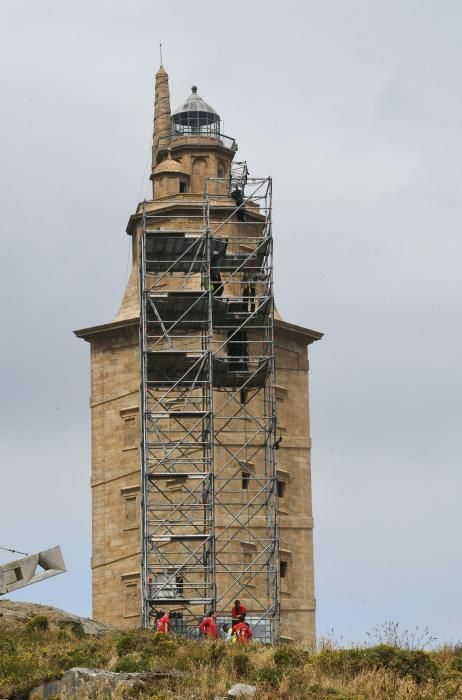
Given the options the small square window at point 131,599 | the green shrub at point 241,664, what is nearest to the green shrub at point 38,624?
the green shrub at point 241,664

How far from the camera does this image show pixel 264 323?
78750 mm

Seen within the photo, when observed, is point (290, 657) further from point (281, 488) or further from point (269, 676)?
point (281, 488)

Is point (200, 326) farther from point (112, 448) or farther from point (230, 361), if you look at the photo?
point (112, 448)

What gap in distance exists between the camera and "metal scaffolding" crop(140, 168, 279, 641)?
7331 cm

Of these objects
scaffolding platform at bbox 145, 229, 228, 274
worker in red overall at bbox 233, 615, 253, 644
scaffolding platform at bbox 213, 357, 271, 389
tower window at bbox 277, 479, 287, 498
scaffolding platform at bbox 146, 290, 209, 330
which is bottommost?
worker in red overall at bbox 233, 615, 253, 644

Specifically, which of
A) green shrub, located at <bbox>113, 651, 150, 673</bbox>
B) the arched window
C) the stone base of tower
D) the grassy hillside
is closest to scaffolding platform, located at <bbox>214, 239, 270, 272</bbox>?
the stone base of tower

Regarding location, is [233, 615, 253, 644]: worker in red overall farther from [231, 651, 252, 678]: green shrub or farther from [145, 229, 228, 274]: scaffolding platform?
[145, 229, 228, 274]: scaffolding platform

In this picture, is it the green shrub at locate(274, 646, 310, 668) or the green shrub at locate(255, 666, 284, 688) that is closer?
the green shrub at locate(255, 666, 284, 688)

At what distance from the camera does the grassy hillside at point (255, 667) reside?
45625 millimetres

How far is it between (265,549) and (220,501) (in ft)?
20.2

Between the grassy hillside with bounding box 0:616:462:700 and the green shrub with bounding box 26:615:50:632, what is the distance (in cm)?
288

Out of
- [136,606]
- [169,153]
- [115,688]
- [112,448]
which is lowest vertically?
[115,688]

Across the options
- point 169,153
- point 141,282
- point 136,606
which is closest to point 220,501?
point 136,606

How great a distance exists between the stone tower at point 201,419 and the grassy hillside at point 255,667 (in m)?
18.4
